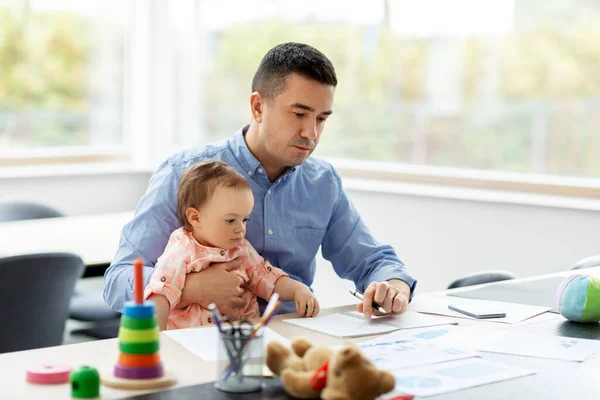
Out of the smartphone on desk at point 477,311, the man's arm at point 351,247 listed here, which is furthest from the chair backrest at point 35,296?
the smartphone on desk at point 477,311

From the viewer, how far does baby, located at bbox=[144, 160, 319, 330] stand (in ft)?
7.03

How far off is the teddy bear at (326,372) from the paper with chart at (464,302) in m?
0.75

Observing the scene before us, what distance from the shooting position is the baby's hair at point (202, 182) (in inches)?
86.0

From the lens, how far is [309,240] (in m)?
2.58

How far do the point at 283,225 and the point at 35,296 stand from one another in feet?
2.73

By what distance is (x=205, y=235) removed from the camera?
220 cm

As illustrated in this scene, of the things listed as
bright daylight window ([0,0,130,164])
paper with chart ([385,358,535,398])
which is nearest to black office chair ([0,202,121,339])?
bright daylight window ([0,0,130,164])

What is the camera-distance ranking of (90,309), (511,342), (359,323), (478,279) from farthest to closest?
(90,309) < (478,279) < (359,323) < (511,342)

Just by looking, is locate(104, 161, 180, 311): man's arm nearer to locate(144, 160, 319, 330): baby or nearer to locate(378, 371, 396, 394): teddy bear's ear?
locate(144, 160, 319, 330): baby

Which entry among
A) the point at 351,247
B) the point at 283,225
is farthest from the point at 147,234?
the point at 351,247

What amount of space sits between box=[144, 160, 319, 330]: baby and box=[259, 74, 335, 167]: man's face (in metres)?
0.22

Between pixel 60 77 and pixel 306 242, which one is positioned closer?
pixel 306 242

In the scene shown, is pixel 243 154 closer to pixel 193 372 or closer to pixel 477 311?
pixel 477 311

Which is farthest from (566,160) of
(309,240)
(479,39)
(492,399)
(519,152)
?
(492,399)
